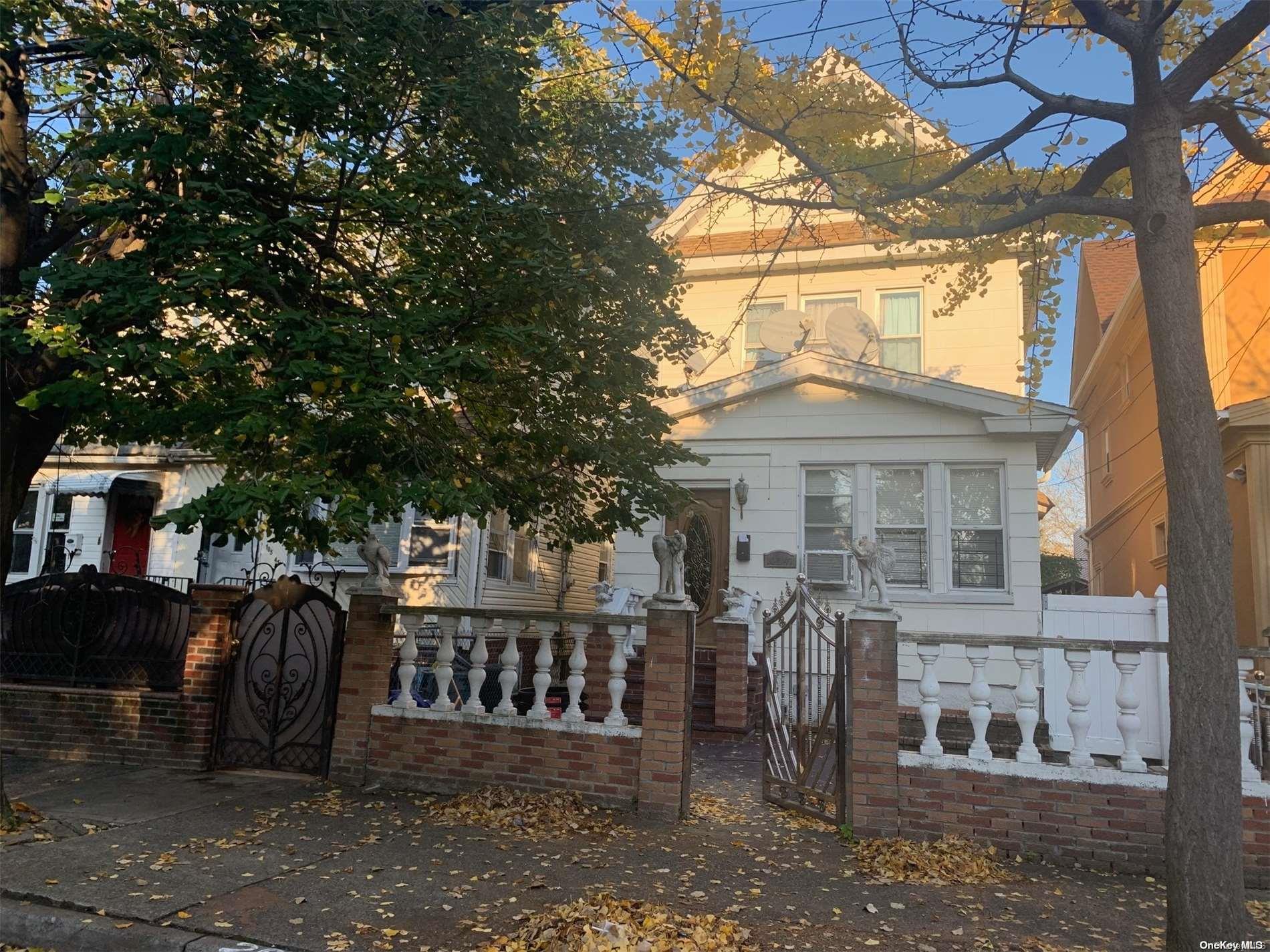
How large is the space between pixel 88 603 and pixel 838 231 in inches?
458

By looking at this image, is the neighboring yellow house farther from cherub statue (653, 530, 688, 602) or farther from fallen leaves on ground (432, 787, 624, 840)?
fallen leaves on ground (432, 787, 624, 840)

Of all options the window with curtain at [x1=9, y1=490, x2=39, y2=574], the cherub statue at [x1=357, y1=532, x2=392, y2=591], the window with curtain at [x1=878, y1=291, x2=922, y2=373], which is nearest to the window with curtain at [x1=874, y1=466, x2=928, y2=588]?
the window with curtain at [x1=878, y1=291, x2=922, y2=373]

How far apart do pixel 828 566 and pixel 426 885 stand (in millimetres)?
7878

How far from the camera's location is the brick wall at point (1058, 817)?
5.12 m

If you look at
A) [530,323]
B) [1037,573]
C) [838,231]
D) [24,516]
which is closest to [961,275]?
[530,323]

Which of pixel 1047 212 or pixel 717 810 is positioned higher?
pixel 1047 212

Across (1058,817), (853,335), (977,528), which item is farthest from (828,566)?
(1058,817)

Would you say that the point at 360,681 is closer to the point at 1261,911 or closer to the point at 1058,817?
the point at 1058,817

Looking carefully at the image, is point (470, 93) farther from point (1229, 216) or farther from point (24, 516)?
point (24, 516)

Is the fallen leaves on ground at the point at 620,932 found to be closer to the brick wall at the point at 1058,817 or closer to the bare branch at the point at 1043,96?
the brick wall at the point at 1058,817

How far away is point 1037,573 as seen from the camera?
10570 millimetres

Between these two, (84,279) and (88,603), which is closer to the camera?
(84,279)

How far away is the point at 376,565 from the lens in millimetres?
7234

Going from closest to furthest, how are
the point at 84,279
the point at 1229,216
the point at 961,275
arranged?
the point at 1229,216
the point at 84,279
the point at 961,275
